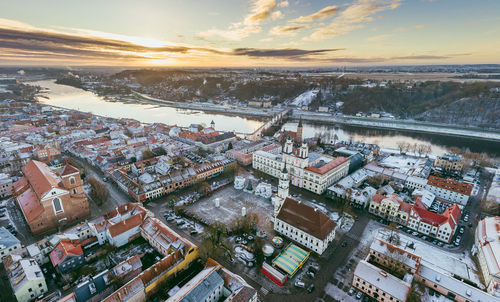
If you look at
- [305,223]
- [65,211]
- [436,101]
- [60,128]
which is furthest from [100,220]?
[436,101]

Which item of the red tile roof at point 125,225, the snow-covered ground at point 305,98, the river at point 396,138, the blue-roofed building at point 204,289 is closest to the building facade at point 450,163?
the river at point 396,138

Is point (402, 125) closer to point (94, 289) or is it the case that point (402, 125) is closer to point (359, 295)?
point (359, 295)

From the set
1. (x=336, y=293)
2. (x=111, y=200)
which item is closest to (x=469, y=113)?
(x=336, y=293)

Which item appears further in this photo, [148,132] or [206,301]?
[148,132]

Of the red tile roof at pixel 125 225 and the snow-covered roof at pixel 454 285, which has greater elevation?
the red tile roof at pixel 125 225

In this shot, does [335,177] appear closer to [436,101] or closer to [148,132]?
[148,132]

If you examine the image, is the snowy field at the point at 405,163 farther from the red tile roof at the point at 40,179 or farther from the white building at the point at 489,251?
the red tile roof at the point at 40,179

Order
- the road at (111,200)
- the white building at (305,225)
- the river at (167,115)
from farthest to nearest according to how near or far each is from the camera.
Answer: the river at (167,115)
the road at (111,200)
the white building at (305,225)
